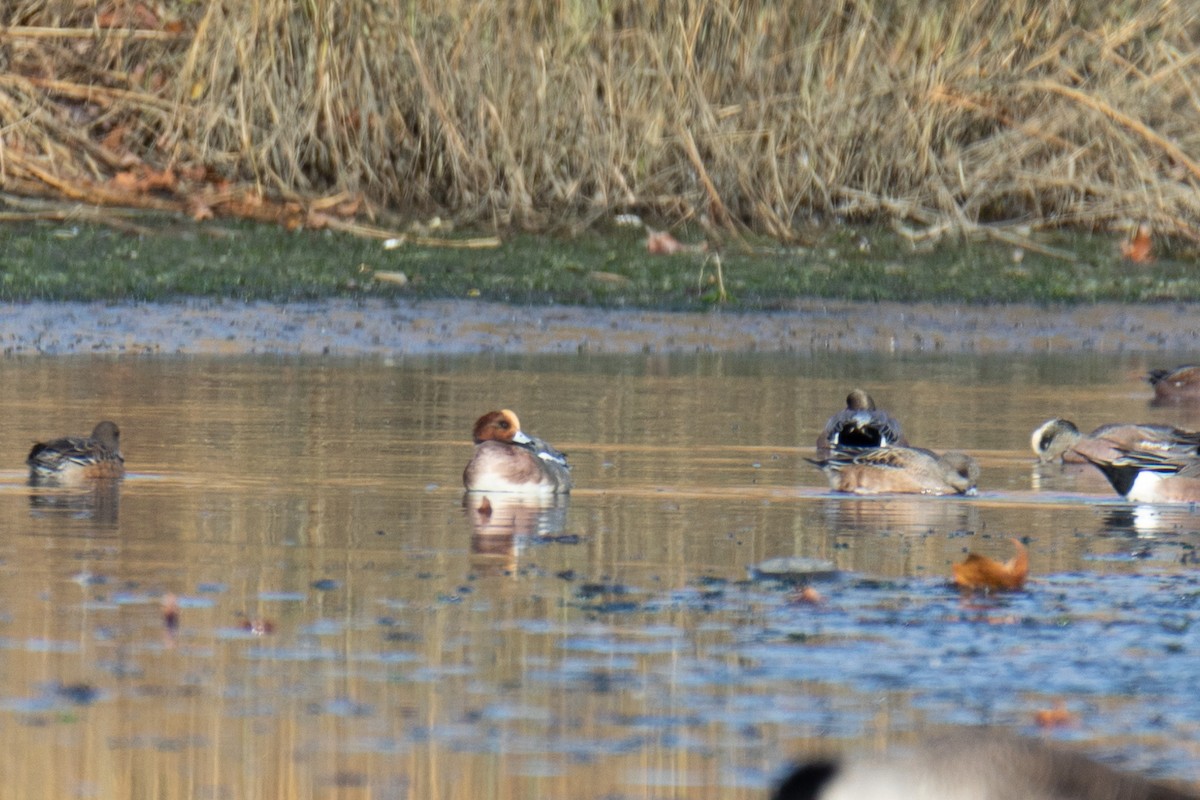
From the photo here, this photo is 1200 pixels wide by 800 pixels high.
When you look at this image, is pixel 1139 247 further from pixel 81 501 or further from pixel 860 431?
pixel 81 501

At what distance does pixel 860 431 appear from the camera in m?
9.60

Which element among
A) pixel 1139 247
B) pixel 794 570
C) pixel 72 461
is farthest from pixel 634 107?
pixel 794 570

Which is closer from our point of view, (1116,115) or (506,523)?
(506,523)

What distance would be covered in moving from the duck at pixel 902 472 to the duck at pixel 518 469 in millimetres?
1028

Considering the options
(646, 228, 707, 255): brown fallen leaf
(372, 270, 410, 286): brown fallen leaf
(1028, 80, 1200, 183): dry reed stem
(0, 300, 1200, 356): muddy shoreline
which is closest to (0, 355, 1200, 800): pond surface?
→ (0, 300, 1200, 356): muddy shoreline

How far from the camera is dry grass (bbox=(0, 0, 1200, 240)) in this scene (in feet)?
54.0

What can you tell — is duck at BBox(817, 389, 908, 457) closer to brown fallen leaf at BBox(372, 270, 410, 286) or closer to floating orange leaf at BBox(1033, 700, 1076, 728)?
floating orange leaf at BBox(1033, 700, 1076, 728)

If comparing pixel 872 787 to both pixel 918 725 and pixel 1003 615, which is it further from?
pixel 1003 615

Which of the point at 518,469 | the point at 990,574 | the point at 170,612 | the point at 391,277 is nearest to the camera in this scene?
the point at 170,612

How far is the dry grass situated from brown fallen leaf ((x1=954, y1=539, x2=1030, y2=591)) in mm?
9994

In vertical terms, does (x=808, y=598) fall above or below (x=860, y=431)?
below

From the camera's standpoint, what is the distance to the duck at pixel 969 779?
285cm

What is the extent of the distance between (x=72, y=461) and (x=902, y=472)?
2.96 metres

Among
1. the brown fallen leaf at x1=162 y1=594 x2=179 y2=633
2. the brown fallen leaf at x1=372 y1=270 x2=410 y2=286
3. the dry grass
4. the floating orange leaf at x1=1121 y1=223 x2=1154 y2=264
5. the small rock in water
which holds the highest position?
the dry grass
